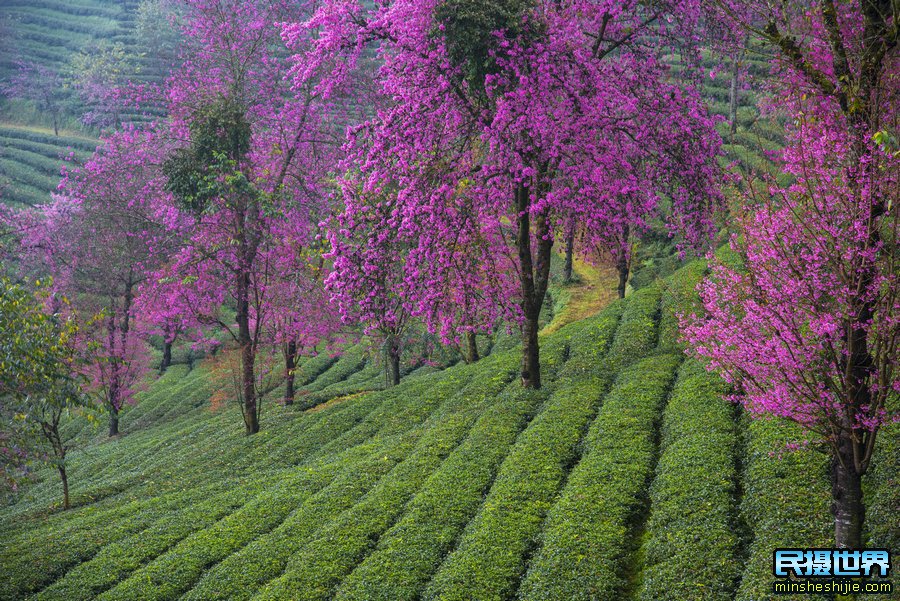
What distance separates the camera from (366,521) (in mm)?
17672

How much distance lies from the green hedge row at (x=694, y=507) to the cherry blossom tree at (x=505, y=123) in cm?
618

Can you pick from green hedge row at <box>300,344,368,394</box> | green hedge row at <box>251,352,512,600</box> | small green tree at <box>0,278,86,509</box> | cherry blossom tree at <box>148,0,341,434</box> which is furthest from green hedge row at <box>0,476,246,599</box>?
green hedge row at <box>300,344,368,394</box>

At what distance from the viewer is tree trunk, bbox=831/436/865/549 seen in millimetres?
11055

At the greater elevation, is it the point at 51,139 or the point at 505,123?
the point at 51,139

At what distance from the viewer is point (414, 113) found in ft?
65.2

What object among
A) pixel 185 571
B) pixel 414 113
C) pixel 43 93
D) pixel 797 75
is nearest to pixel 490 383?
pixel 414 113

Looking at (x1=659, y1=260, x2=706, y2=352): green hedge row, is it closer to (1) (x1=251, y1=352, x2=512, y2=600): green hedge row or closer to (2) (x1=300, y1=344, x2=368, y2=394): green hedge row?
(1) (x1=251, y1=352, x2=512, y2=600): green hedge row

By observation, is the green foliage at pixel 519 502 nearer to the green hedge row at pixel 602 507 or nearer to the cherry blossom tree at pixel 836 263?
the green hedge row at pixel 602 507

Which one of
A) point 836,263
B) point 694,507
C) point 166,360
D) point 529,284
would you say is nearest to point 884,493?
point 694,507

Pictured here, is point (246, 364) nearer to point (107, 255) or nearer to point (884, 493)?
point (884, 493)

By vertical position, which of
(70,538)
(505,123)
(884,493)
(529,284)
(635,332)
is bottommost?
(70,538)

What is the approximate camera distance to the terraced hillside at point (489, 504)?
13609mm

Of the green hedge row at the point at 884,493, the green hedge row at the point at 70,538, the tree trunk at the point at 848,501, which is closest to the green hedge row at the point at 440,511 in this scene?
the tree trunk at the point at 848,501

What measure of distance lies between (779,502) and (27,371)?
61.3 ft
